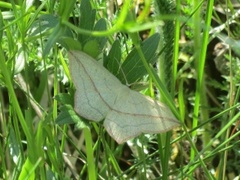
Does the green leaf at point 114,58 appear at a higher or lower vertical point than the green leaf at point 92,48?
lower

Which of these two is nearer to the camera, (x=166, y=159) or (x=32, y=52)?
(x=166, y=159)

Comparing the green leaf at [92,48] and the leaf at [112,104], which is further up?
the green leaf at [92,48]

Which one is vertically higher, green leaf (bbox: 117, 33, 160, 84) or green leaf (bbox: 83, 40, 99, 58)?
green leaf (bbox: 83, 40, 99, 58)

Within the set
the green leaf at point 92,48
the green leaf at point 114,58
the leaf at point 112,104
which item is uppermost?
the green leaf at point 92,48

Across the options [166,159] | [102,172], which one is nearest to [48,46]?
[166,159]

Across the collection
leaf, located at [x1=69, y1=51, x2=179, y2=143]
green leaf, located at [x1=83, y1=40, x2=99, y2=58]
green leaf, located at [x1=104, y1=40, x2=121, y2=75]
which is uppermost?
green leaf, located at [x1=83, y1=40, x2=99, y2=58]

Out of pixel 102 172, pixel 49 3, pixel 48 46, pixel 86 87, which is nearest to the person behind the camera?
pixel 48 46

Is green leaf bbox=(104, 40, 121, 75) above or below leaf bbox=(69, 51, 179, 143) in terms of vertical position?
above

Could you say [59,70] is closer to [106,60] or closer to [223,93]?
[106,60]
